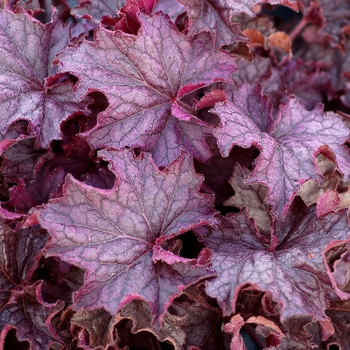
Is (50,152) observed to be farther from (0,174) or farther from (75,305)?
(75,305)

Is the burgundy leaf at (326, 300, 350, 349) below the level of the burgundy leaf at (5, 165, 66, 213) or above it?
below

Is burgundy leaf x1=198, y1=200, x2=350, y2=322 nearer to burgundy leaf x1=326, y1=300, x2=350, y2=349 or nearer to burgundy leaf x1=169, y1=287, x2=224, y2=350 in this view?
burgundy leaf x1=169, y1=287, x2=224, y2=350

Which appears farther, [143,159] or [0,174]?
[0,174]

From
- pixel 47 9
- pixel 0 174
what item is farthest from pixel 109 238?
pixel 47 9

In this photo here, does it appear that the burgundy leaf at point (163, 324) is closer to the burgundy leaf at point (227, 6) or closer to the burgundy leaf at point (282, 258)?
the burgundy leaf at point (282, 258)

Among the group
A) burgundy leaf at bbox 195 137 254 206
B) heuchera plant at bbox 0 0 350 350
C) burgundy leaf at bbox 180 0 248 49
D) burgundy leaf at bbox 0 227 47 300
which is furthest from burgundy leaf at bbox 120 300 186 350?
burgundy leaf at bbox 180 0 248 49

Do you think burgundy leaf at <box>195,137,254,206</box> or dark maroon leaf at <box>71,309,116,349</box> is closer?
dark maroon leaf at <box>71,309,116,349</box>
